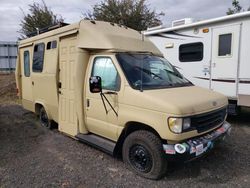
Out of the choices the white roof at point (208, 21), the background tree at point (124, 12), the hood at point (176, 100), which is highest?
the background tree at point (124, 12)

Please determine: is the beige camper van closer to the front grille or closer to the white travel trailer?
the front grille

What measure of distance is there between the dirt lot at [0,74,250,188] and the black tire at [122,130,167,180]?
0.14m

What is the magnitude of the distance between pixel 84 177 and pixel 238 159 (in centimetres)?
290

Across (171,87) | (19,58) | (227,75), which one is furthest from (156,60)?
(19,58)

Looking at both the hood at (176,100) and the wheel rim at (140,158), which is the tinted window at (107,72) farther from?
the wheel rim at (140,158)

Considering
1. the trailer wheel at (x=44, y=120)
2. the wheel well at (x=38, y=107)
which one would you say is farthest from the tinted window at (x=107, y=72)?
the wheel well at (x=38, y=107)

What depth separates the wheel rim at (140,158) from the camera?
162 inches

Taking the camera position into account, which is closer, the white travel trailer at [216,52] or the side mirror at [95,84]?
the side mirror at [95,84]

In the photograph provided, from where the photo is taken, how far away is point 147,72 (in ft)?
15.4

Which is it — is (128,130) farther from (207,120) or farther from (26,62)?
(26,62)

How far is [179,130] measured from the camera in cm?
372

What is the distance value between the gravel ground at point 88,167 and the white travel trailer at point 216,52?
4.79 ft

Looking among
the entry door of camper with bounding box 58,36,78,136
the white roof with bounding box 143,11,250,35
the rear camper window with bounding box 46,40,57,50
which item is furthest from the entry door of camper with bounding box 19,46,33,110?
the white roof with bounding box 143,11,250,35

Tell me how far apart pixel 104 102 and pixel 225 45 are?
14.2 ft
